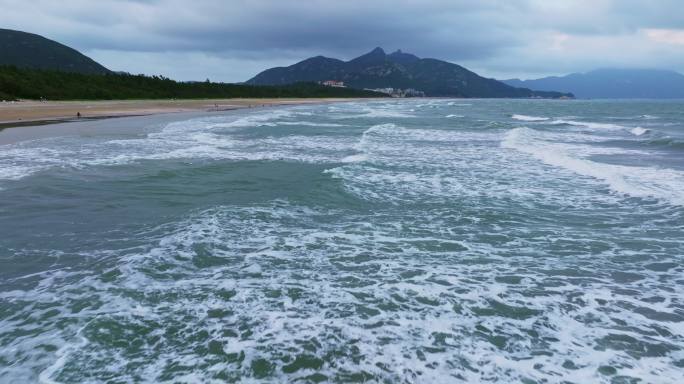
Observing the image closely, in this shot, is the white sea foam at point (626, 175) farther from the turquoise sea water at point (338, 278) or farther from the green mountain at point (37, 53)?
the green mountain at point (37, 53)

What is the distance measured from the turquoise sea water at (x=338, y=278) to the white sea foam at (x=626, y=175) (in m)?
0.17

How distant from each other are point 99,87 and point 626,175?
268 ft

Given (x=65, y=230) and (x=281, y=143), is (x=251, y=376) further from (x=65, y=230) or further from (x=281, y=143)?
(x=281, y=143)

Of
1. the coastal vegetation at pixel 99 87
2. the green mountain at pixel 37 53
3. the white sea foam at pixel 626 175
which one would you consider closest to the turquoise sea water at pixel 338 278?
the white sea foam at pixel 626 175

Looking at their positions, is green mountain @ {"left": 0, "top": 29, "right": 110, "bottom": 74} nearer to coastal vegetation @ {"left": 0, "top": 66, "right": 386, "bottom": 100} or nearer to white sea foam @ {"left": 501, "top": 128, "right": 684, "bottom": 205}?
coastal vegetation @ {"left": 0, "top": 66, "right": 386, "bottom": 100}

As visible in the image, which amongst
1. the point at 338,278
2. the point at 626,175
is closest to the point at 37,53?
the point at 626,175

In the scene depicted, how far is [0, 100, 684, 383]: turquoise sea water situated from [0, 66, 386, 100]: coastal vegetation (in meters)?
55.1

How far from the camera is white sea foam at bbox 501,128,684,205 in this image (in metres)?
13.4

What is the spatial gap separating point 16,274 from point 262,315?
413cm

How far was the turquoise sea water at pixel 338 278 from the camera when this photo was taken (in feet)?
16.6

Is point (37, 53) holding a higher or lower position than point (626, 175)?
higher

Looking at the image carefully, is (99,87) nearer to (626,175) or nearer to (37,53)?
(626,175)

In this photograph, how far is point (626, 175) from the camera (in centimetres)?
1636

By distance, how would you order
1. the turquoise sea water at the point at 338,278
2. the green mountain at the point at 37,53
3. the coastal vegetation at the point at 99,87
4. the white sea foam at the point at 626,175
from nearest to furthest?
1. the turquoise sea water at the point at 338,278
2. the white sea foam at the point at 626,175
3. the coastal vegetation at the point at 99,87
4. the green mountain at the point at 37,53
